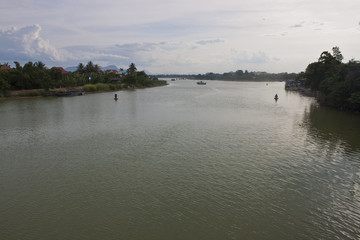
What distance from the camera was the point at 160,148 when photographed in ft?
58.1

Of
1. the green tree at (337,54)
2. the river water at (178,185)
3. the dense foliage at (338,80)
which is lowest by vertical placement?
the river water at (178,185)

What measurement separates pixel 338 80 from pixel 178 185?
3598 centimetres

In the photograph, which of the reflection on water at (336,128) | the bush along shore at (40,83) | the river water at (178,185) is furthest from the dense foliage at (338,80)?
the bush along shore at (40,83)

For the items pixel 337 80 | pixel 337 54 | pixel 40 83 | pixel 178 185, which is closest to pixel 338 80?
pixel 337 80

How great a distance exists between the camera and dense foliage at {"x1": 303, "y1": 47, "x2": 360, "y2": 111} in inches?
1308

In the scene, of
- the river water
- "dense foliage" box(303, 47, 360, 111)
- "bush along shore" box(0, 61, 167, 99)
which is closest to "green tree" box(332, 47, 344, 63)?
"dense foliage" box(303, 47, 360, 111)

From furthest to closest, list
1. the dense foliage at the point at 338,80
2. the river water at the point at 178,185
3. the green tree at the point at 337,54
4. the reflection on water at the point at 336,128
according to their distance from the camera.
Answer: the green tree at the point at 337,54 → the dense foliage at the point at 338,80 → the reflection on water at the point at 336,128 → the river water at the point at 178,185

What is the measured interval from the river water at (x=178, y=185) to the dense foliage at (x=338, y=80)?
13.7m

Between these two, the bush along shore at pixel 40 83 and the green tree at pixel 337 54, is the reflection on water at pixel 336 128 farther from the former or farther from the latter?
the bush along shore at pixel 40 83

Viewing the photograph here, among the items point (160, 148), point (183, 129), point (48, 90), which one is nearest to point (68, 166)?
point (160, 148)

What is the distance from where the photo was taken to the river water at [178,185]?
29.6ft

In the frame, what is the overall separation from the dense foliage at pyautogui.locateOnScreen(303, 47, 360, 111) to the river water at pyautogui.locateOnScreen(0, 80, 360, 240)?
44.9 ft

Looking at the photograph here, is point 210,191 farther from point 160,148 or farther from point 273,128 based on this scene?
point 273,128

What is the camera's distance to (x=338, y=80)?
37.3 meters
